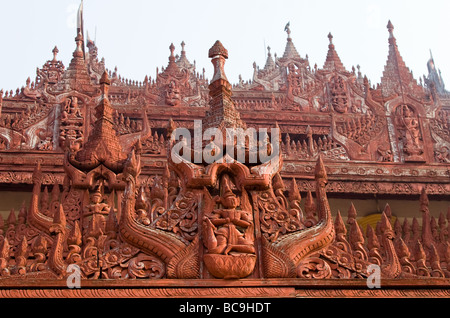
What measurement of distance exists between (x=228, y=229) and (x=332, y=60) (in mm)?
Answer: 16662

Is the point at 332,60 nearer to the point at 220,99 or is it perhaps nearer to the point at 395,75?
the point at 395,75

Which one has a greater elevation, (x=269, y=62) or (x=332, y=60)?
(x=269, y=62)

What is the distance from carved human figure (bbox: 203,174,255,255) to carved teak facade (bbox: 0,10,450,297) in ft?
0.04

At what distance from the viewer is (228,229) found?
622 cm

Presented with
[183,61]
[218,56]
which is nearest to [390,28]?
[183,61]

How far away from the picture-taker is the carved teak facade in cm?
595

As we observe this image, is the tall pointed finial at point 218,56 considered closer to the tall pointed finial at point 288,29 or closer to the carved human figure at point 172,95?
the carved human figure at point 172,95

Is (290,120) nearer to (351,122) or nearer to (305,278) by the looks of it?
(351,122)

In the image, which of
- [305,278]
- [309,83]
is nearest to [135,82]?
[309,83]

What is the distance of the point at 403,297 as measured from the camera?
19.5 ft

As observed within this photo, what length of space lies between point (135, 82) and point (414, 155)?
9673 millimetres

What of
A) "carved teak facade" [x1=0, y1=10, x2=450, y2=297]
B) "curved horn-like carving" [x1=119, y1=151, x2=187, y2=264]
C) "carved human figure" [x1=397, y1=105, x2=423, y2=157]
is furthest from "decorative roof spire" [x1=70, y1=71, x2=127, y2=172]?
"carved human figure" [x1=397, y1=105, x2=423, y2=157]

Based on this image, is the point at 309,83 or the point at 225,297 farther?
the point at 309,83

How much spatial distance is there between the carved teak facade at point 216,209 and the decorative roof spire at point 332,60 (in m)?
4.18
